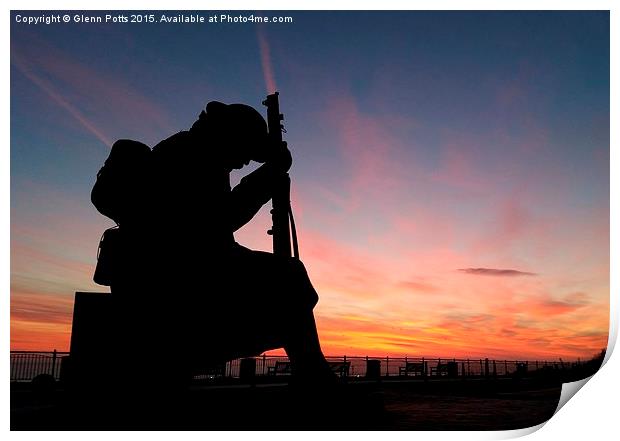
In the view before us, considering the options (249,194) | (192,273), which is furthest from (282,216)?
(192,273)

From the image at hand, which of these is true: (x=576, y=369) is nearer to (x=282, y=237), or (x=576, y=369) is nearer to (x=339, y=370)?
(x=282, y=237)

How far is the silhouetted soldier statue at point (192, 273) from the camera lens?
156 inches

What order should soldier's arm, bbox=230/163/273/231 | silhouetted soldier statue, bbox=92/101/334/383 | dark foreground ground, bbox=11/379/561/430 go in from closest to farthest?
1. dark foreground ground, bbox=11/379/561/430
2. silhouetted soldier statue, bbox=92/101/334/383
3. soldier's arm, bbox=230/163/273/231

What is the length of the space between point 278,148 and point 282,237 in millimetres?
688

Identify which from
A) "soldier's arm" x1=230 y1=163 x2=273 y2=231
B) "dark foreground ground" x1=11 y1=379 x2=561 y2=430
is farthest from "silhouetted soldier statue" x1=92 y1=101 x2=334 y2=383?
"dark foreground ground" x1=11 y1=379 x2=561 y2=430

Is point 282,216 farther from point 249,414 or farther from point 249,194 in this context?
point 249,414

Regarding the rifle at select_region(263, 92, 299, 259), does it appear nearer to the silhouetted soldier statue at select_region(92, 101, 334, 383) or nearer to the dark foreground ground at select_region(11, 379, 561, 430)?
the silhouetted soldier statue at select_region(92, 101, 334, 383)

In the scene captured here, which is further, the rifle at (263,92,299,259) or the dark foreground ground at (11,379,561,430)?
the rifle at (263,92,299,259)

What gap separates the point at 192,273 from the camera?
4.06 meters

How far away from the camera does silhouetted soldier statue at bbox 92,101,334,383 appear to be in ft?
13.0

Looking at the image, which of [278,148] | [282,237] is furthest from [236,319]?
[278,148]

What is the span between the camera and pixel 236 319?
402 centimetres

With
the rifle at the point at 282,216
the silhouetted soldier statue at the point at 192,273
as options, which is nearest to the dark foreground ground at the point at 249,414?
the silhouetted soldier statue at the point at 192,273

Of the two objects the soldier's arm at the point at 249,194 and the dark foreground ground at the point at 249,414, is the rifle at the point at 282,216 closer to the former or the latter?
the soldier's arm at the point at 249,194
